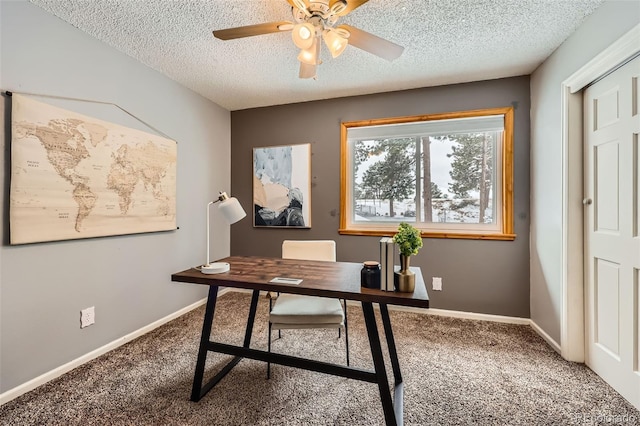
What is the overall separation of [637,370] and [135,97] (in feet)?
13.0

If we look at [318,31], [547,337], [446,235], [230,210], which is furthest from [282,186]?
[547,337]

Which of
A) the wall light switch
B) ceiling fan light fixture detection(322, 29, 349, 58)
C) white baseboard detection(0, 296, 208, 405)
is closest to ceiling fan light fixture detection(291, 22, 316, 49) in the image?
ceiling fan light fixture detection(322, 29, 349, 58)

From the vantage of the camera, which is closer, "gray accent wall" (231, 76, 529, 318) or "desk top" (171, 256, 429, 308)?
"desk top" (171, 256, 429, 308)

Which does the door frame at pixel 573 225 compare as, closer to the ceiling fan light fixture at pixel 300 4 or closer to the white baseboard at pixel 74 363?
the ceiling fan light fixture at pixel 300 4

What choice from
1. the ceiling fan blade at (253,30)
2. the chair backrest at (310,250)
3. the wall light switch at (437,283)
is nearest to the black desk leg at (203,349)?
the chair backrest at (310,250)

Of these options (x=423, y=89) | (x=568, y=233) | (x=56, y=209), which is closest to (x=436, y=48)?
(x=423, y=89)

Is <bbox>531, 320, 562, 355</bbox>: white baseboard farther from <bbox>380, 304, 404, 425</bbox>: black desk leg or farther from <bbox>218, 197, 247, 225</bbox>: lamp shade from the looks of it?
<bbox>218, 197, 247, 225</bbox>: lamp shade

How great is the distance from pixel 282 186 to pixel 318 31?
2073 mm

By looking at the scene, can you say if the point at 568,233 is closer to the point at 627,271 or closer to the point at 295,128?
the point at 627,271

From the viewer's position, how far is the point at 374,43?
1568 mm

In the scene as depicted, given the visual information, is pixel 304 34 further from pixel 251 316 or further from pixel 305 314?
pixel 251 316

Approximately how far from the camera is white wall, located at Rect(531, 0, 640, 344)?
180 cm

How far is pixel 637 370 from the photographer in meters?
1.54

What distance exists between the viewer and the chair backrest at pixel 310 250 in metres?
2.30
